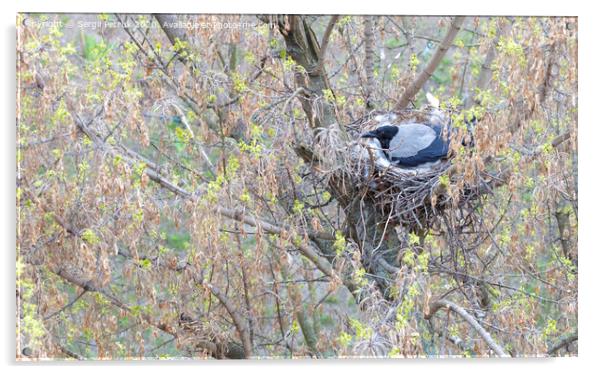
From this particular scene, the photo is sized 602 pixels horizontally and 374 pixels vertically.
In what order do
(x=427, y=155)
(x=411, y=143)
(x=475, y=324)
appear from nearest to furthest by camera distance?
(x=475, y=324) < (x=427, y=155) < (x=411, y=143)

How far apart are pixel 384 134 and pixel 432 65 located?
40 centimetres

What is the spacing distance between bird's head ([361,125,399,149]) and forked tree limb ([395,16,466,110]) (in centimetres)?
11

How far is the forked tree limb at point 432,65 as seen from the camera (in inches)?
146

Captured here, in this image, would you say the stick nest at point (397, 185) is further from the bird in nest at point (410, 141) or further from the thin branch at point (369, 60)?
the thin branch at point (369, 60)

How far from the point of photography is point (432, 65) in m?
3.81

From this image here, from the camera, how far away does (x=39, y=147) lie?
346cm

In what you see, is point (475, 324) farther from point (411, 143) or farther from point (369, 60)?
point (369, 60)

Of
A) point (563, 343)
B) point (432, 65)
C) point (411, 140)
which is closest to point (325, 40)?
point (432, 65)

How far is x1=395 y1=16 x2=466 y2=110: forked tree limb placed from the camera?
146 inches

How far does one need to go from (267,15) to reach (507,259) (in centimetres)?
156

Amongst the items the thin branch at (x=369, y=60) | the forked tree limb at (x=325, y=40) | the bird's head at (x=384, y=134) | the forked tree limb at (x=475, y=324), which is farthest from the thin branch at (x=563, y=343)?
the forked tree limb at (x=325, y=40)

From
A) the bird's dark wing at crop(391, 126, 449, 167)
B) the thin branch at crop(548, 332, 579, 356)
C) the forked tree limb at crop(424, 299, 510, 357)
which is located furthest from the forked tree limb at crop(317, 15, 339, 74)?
the thin branch at crop(548, 332, 579, 356)

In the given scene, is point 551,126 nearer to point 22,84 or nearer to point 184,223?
point 184,223

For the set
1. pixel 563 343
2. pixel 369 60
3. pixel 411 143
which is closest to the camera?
pixel 563 343
